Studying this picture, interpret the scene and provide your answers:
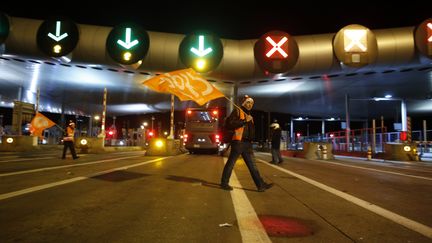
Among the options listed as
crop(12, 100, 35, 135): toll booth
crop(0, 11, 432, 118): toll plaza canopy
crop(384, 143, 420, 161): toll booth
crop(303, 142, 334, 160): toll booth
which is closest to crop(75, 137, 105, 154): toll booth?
crop(0, 11, 432, 118): toll plaza canopy

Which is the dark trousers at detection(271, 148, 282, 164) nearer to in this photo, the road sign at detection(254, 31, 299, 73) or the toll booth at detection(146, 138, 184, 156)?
the toll booth at detection(146, 138, 184, 156)

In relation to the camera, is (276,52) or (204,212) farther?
(276,52)

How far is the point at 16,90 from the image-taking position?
36438mm

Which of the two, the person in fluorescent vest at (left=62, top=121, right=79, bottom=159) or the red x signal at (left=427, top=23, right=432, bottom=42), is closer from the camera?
the person in fluorescent vest at (left=62, top=121, right=79, bottom=159)

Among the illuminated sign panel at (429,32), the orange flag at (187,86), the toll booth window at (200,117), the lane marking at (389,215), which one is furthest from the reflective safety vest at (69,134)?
the illuminated sign panel at (429,32)

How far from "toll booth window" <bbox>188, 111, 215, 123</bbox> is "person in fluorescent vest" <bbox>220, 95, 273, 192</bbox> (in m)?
20.4

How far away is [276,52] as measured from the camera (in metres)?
22.0

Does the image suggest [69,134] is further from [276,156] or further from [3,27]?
[3,27]

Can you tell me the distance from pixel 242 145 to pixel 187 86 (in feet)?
8.07

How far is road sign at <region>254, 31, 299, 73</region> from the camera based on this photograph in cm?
2145

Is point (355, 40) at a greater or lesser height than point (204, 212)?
greater

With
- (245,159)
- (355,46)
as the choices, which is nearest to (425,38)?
(355,46)

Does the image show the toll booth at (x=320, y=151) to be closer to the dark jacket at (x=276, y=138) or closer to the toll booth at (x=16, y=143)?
the dark jacket at (x=276, y=138)

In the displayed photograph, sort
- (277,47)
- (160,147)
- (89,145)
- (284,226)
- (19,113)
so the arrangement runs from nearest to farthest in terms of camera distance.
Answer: (284,226) < (160,147) < (277,47) < (89,145) < (19,113)
